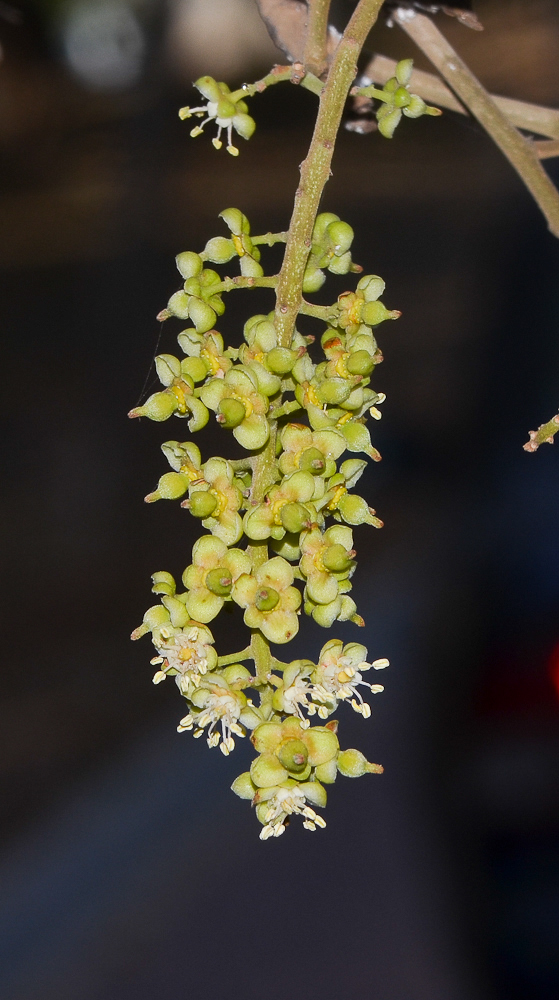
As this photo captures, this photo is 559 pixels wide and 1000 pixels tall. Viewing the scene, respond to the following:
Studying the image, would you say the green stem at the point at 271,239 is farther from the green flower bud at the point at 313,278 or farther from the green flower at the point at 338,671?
the green flower at the point at 338,671

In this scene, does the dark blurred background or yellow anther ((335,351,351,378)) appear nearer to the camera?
yellow anther ((335,351,351,378))

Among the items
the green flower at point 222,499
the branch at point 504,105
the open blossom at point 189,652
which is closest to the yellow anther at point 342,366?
the green flower at point 222,499

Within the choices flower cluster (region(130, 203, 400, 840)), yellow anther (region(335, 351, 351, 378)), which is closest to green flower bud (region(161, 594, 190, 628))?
flower cluster (region(130, 203, 400, 840))

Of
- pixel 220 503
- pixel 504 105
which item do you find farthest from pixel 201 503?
pixel 504 105

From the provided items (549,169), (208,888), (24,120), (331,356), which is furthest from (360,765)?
(549,169)

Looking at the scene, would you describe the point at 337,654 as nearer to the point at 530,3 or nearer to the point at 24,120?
the point at 24,120

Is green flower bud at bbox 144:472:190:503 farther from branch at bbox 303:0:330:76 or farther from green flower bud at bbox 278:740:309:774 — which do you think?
branch at bbox 303:0:330:76
